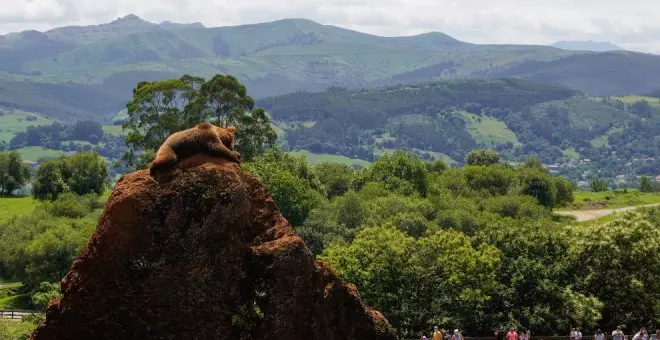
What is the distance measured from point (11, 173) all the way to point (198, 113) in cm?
6199

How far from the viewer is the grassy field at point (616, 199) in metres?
127

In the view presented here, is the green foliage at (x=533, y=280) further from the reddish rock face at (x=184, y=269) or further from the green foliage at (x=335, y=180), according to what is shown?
the green foliage at (x=335, y=180)

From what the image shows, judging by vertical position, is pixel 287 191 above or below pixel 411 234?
above

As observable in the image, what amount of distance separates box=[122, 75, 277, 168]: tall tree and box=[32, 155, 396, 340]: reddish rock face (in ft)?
227

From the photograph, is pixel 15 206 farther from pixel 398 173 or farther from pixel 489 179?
pixel 489 179

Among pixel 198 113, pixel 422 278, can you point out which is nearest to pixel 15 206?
pixel 198 113

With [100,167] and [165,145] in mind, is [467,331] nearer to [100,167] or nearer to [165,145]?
[165,145]

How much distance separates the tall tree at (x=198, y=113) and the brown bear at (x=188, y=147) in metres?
68.2

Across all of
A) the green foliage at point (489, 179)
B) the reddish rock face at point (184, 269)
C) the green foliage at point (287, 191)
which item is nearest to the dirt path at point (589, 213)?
the green foliage at point (489, 179)

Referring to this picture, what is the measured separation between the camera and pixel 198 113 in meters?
93.9

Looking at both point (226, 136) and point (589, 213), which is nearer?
point (226, 136)

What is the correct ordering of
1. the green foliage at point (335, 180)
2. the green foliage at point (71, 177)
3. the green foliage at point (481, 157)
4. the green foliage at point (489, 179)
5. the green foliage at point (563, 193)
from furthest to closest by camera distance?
the green foliage at point (481, 157)
the green foliage at point (563, 193)
the green foliage at point (71, 177)
the green foliage at point (489, 179)
the green foliage at point (335, 180)

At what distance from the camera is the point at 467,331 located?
4731 cm

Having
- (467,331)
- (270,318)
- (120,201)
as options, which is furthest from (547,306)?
(120,201)
